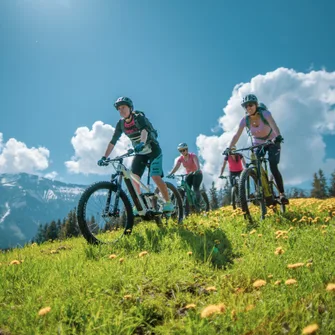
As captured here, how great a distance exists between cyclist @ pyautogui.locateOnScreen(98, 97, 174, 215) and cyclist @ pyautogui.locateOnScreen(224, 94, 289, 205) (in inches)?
73.0

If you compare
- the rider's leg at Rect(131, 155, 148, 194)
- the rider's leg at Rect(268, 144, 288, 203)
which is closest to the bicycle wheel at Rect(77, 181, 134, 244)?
the rider's leg at Rect(131, 155, 148, 194)

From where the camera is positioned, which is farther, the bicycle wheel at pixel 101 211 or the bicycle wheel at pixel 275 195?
the bicycle wheel at pixel 275 195

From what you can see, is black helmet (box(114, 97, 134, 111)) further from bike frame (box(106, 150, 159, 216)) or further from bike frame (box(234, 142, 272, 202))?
bike frame (box(234, 142, 272, 202))

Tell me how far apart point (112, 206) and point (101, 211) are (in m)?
0.25

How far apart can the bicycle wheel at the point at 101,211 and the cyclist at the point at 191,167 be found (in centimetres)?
610

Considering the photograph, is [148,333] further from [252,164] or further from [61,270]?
[252,164]

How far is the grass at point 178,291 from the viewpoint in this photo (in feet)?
8.31

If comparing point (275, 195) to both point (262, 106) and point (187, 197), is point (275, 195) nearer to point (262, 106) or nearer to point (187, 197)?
point (262, 106)

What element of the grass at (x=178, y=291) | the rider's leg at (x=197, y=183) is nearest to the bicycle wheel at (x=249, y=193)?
the grass at (x=178, y=291)

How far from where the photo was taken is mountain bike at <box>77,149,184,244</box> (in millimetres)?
5668

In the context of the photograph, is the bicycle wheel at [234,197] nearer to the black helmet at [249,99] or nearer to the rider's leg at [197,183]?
the rider's leg at [197,183]

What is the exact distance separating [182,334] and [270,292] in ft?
3.72

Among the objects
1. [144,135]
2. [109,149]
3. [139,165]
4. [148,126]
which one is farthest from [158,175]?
[109,149]

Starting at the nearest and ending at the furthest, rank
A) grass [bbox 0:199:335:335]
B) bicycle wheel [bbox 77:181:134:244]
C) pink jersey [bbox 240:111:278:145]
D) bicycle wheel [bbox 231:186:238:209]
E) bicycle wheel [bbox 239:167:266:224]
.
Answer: grass [bbox 0:199:335:335]
bicycle wheel [bbox 77:181:134:244]
bicycle wheel [bbox 239:167:266:224]
pink jersey [bbox 240:111:278:145]
bicycle wheel [bbox 231:186:238:209]
